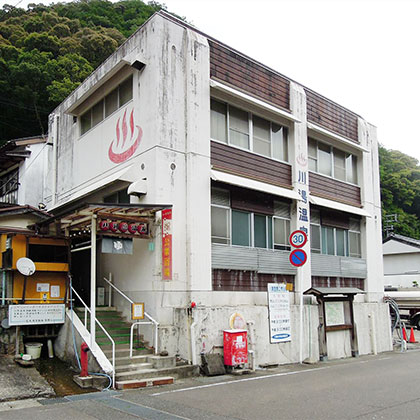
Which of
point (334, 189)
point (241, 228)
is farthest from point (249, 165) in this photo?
point (334, 189)

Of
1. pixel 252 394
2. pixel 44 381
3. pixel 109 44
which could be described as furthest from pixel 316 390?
pixel 109 44

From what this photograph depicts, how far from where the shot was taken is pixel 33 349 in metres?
12.0

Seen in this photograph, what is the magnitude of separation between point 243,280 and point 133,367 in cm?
492

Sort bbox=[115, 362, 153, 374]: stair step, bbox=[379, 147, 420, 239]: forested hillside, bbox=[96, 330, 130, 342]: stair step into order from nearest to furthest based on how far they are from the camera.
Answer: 1. bbox=[115, 362, 153, 374]: stair step
2. bbox=[96, 330, 130, 342]: stair step
3. bbox=[379, 147, 420, 239]: forested hillside

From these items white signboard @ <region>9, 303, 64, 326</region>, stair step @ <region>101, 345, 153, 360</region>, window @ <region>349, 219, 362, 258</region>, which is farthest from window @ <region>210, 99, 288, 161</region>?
white signboard @ <region>9, 303, 64, 326</region>

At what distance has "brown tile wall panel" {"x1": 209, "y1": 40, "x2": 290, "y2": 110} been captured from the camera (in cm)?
1474

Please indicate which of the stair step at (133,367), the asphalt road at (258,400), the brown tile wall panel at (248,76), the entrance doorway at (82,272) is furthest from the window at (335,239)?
the stair step at (133,367)

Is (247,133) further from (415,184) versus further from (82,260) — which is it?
(415,184)

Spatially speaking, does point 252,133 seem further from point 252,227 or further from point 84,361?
point 84,361

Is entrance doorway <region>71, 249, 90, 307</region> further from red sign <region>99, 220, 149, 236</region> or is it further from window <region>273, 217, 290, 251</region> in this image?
window <region>273, 217, 290, 251</region>

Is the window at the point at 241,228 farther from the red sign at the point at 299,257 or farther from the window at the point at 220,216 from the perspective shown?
the red sign at the point at 299,257

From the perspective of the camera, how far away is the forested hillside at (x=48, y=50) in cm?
3319

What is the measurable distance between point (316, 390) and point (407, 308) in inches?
743

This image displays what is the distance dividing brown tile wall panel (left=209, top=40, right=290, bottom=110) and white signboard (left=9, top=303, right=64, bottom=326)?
817cm
